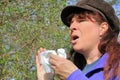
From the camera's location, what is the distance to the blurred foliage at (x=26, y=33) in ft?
17.9

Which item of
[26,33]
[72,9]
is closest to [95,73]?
[72,9]

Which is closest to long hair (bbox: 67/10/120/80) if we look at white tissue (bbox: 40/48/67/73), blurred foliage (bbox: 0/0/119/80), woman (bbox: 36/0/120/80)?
woman (bbox: 36/0/120/80)

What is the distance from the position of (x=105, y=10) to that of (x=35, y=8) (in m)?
3.95

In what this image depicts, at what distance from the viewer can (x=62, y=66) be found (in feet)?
A: 5.85

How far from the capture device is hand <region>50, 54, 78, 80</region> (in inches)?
69.1

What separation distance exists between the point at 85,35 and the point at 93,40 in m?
0.05

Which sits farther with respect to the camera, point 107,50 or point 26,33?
point 26,33

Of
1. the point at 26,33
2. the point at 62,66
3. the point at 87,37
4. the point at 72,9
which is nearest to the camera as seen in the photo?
the point at 62,66

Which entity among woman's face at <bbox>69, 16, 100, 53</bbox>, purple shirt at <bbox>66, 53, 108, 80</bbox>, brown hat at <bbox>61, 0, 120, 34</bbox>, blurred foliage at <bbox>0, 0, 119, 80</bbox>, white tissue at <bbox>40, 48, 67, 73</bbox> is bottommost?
blurred foliage at <bbox>0, 0, 119, 80</bbox>

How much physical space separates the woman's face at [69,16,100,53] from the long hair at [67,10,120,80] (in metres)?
0.03

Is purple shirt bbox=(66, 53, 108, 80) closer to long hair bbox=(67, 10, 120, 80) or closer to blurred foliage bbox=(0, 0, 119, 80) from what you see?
long hair bbox=(67, 10, 120, 80)

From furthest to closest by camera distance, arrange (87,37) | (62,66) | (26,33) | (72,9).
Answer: (26,33) < (72,9) < (87,37) < (62,66)

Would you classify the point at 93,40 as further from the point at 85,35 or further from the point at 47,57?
the point at 47,57

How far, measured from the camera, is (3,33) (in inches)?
219
